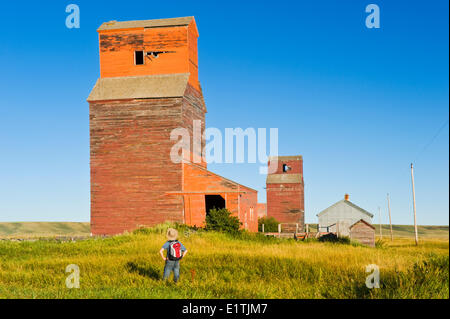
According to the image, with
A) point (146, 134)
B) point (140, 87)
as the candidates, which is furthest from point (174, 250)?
point (140, 87)

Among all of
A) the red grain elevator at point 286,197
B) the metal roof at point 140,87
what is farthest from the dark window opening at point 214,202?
the red grain elevator at point 286,197

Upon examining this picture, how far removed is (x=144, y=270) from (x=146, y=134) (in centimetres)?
1888

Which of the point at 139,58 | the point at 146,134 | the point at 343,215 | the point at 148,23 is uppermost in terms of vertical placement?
the point at 148,23

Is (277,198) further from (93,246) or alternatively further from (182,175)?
(93,246)

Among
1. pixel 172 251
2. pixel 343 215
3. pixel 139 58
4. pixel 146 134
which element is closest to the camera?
pixel 172 251

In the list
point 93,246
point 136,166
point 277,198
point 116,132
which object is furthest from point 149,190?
point 277,198

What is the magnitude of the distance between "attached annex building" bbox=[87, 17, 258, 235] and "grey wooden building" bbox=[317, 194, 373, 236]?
93.8ft

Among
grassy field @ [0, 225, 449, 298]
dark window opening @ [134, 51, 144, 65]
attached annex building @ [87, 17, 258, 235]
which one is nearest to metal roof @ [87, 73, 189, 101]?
attached annex building @ [87, 17, 258, 235]

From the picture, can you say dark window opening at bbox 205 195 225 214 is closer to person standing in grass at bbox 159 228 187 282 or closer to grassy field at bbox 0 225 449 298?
grassy field at bbox 0 225 449 298

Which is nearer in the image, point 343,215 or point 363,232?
point 363,232

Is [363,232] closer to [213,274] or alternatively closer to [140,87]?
[140,87]

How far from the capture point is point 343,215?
205ft

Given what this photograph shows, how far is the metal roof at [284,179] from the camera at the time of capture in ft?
202
